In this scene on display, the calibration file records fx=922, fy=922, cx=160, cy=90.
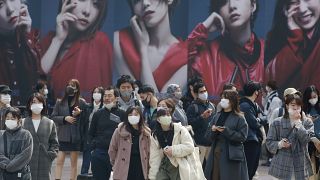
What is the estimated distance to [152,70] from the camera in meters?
21.4

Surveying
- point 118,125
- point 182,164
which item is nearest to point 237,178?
point 182,164

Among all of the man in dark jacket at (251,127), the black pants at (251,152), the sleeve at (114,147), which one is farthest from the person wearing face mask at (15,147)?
the black pants at (251,152)

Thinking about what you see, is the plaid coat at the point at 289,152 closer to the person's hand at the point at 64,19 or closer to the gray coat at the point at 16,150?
the gray coat at the point at 16,150

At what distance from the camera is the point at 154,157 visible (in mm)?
11852

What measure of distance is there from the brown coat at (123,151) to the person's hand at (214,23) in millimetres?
9338

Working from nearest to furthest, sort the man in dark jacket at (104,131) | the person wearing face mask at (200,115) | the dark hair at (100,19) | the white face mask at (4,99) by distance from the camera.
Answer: the man in dark jacket at (104,131)
the white face mask at (4,99)
the person wearing face mask at (200,115)
the dark hair at (100,19)

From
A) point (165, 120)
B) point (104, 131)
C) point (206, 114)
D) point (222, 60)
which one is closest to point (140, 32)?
point (222, 60)

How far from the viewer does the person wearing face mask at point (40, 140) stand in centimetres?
1238

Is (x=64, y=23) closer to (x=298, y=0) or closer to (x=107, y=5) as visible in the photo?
(x=107, y=5)

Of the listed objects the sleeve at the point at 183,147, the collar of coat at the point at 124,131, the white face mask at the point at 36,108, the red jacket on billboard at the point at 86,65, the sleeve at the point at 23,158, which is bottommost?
the sleeve at the point at 23,158

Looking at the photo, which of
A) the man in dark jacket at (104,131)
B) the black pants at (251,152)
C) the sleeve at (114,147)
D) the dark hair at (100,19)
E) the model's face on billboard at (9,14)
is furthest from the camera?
the model's face on billboard at (9,14)

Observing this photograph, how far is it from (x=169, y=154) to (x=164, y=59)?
32.0 feet

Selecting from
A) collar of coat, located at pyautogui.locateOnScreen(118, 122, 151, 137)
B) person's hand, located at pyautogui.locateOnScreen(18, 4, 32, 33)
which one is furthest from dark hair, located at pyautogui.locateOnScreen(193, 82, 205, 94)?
person's hand, located at pyautogui.locateOnScreen(18, 4, 32, 33)

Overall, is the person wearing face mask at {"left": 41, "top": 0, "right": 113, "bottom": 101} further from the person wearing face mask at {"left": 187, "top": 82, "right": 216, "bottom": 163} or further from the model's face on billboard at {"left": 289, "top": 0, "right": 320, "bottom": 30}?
the person wearing face mask at {"left": 187, "top": 82, "right": 216, "bottom": 163}
